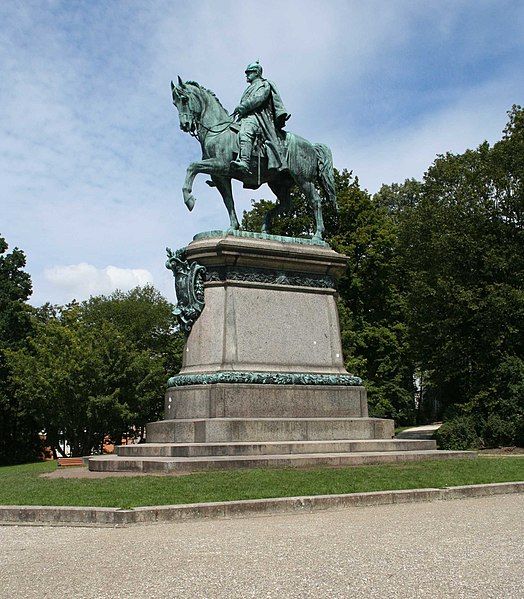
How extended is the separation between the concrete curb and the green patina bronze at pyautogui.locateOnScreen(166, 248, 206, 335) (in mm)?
7318

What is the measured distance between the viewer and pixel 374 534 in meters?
8.27

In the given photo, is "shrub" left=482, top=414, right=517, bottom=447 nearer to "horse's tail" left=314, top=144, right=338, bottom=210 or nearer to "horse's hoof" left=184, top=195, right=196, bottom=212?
"horse's tail" left=314, top=144, right=338, bottom=210

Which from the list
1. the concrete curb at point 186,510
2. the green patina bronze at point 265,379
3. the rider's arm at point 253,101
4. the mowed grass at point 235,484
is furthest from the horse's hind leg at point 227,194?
the concrete curb at point 186,510

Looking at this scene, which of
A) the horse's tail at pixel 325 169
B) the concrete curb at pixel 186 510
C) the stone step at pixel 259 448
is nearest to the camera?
the concrete curb at pixel 186 510

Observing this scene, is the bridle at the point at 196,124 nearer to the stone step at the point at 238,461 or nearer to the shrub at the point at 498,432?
the stone step at the point at 238,461

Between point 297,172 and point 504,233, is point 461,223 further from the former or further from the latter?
point 297,172

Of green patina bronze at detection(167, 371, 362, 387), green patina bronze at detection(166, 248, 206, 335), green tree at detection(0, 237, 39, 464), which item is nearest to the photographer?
green patina bronze at detection(167, 371, 362, 387)

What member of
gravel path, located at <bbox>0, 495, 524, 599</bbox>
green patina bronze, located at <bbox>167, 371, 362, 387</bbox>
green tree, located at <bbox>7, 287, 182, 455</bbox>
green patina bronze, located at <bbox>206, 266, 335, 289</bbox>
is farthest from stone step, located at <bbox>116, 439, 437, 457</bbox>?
green tree, located at <bbox>7, 287, 182, 455</bbox>

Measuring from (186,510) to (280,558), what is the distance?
8.49 ft

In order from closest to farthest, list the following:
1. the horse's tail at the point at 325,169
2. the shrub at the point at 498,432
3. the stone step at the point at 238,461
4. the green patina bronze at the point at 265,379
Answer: the stone step at the point at 238,461 < the green patina bronze at the point at 265,379 < the horse's tail at the point at 325,169 < the shrub at the point at 498,432

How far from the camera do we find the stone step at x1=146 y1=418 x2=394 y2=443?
1497 centimetres

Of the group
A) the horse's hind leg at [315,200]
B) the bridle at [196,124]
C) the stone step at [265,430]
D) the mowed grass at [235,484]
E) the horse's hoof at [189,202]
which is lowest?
the mowed grass at [235,484]

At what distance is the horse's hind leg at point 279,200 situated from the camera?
1961 cm

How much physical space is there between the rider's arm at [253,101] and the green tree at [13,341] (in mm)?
Answer: 28957
